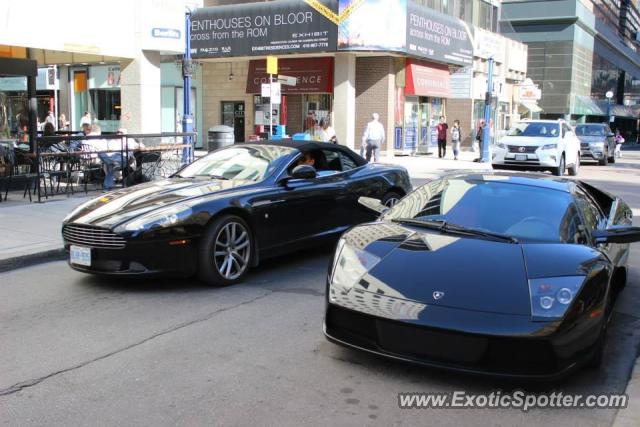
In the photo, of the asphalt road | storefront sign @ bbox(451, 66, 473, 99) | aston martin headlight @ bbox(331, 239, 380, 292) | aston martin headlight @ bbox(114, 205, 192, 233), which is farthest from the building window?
aston martin headlight @ bbox(331, 239, 380, 292)

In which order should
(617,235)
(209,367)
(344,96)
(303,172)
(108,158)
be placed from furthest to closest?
(344,96) < (108,158) < (303,172) < (617,235) < (209,367)

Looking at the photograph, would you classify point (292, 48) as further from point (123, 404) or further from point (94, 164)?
point (123, 404)

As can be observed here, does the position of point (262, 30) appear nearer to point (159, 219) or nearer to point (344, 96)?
point (344, 96)

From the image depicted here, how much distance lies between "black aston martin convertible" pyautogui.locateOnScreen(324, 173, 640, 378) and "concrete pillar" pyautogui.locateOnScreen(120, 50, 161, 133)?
1146 cm

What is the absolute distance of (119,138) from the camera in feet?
42.4

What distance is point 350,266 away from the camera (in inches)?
174

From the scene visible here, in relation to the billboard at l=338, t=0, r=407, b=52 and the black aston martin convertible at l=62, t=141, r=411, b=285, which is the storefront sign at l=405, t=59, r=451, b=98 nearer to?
the billboard at l=338, t=0, r=407, b=52

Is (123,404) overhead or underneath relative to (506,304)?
underneath

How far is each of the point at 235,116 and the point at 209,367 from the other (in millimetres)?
29524

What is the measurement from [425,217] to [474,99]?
3329 cm

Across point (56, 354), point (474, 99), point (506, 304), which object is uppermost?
point (474, 99)

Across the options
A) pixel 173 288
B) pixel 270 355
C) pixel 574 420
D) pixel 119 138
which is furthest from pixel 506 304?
pixel 119 138

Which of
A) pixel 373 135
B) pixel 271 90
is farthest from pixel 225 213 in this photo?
pixel 373 135

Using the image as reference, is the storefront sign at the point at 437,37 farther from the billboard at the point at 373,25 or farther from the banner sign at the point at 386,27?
the billboard at the point at 373,25
